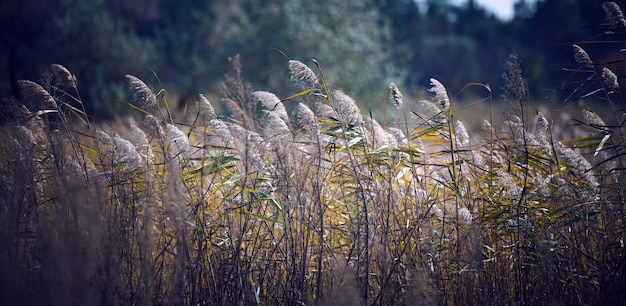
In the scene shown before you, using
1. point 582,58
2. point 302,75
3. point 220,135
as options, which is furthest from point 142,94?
point 582,58

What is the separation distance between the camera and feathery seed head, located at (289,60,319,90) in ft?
11.7

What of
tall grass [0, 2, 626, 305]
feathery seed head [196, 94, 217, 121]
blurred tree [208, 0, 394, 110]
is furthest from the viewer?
blurred tree [208, 0, 394, 110]

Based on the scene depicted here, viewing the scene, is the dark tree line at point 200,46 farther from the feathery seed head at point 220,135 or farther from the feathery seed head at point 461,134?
the feathery seed head at point 461,134

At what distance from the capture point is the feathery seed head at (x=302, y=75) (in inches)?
140

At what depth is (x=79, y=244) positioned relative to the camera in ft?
9.72

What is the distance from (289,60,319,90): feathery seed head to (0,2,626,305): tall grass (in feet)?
0.04

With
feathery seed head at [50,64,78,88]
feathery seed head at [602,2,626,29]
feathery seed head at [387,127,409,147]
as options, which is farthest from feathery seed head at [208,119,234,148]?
feathery seed head at [602,2,626,29]

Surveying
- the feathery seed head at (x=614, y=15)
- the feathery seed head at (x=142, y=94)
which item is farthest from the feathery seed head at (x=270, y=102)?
the feathery seed head at (x=614, y=15)

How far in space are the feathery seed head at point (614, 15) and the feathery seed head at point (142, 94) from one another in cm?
296

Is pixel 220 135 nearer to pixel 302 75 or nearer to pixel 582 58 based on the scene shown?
pixel 302 75

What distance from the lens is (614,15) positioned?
369cm

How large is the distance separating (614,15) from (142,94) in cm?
307

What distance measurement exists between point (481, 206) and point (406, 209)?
1.89ft

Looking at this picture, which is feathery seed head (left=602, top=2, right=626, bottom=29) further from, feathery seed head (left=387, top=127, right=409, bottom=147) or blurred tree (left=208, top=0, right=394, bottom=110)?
blurred tree (left=208, top=0, right=394, bottom=110)
